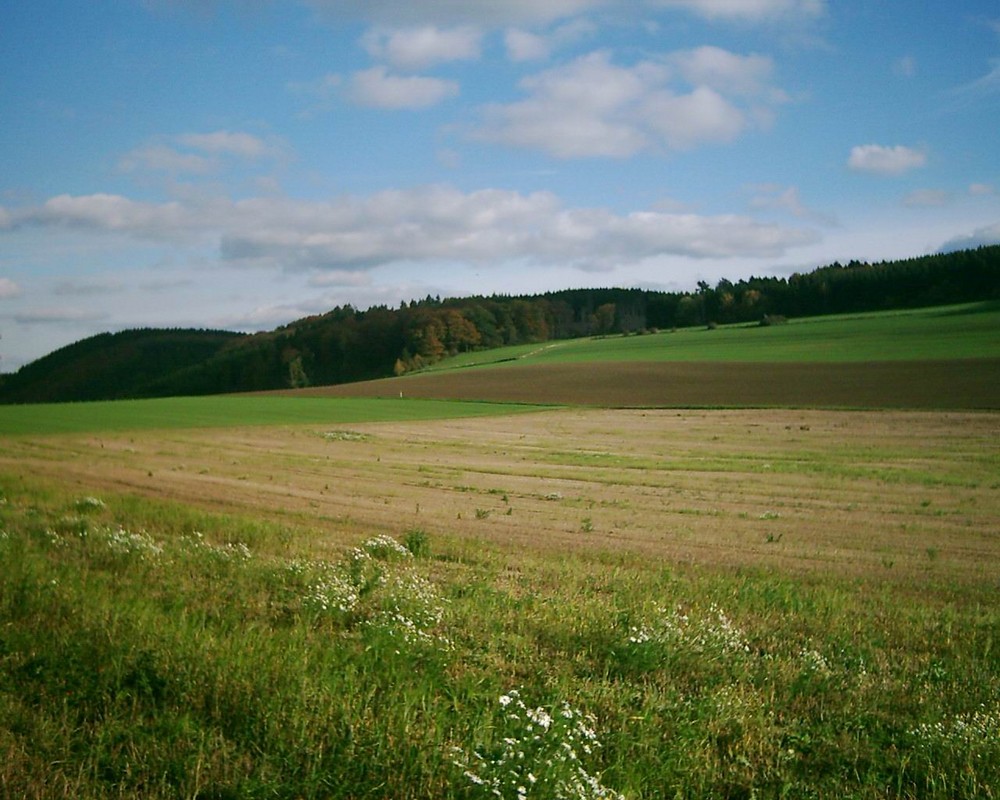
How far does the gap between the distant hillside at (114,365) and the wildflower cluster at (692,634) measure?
12940 cm

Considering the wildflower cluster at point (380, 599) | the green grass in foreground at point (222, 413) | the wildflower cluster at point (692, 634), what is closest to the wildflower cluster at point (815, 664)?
the wildflower cluster at point (692, 634)

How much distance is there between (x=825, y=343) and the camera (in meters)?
74.8

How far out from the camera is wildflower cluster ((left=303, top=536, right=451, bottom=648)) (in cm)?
769

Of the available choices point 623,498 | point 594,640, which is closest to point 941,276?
point 623,498

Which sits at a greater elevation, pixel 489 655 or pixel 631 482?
pixel 489 655

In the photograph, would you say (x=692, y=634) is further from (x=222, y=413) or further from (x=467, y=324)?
(x=467, y=324)

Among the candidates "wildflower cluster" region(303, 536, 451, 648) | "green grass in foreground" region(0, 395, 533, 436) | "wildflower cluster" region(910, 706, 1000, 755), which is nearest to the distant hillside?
"green grass in foreground" region(0, 395, 533, 436)

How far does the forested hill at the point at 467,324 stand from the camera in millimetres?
107375

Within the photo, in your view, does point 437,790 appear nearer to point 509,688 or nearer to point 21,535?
point 509,688

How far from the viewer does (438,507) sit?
20016 millimetres

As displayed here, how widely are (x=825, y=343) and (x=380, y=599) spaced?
2894 inches

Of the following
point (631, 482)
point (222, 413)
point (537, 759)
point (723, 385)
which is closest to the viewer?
point (537, 759)

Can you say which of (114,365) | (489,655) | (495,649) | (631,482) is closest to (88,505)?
(495,649)

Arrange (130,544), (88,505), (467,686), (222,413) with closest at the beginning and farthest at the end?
(467,686) < (130,544) < (88,505) < (222,413)
